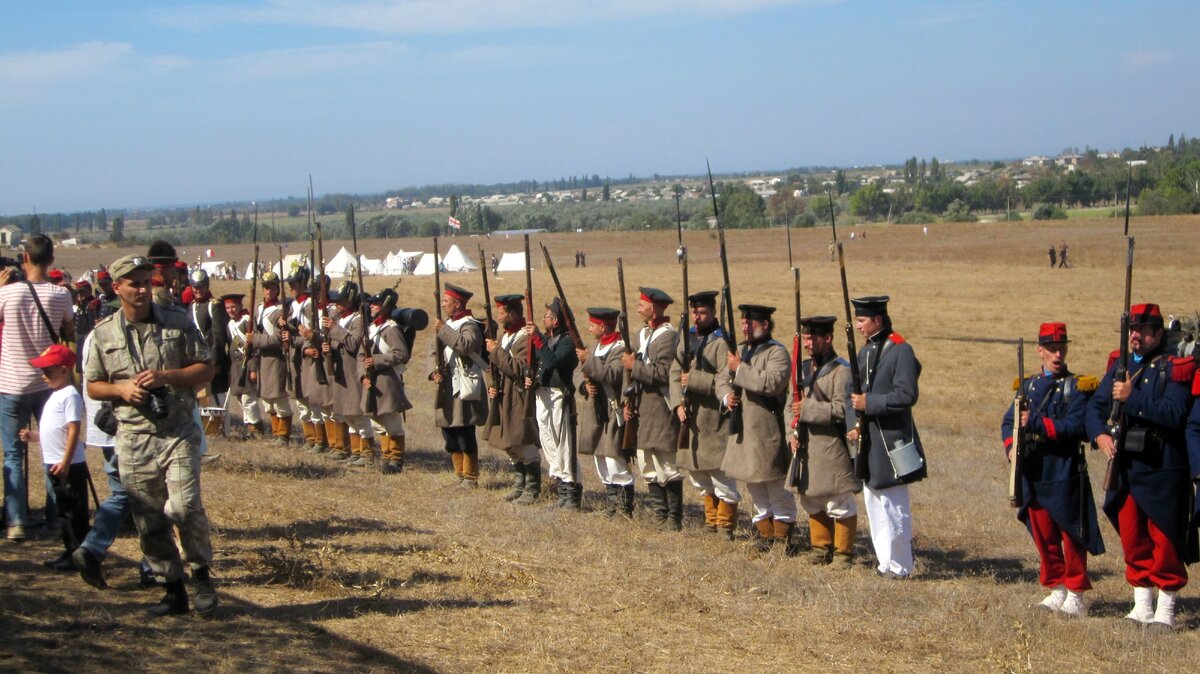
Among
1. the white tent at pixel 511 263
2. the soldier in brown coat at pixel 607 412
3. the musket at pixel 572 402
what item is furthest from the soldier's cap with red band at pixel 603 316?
the white tent at pixel 511 263

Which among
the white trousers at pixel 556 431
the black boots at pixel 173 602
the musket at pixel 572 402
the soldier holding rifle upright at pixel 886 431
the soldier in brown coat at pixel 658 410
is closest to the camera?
the black boots at pixel 173 602

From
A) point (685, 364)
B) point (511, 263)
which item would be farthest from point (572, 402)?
point (511, 263)

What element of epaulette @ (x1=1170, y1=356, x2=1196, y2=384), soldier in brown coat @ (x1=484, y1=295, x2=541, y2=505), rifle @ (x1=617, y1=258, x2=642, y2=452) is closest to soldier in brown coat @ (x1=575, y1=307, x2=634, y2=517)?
rifle @ (x1=617, y1=258, x2=642, y2=452)

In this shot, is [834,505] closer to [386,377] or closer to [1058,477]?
[1058,477]

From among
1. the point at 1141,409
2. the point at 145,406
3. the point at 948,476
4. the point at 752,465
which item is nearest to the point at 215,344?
the point at 145,406

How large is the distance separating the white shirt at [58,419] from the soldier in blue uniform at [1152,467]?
249 inches

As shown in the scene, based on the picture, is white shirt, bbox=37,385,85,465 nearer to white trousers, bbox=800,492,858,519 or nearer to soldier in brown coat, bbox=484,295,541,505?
soldier in brown coat, bbox=484,295,541,505

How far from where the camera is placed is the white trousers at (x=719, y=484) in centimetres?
1028

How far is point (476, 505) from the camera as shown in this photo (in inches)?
449

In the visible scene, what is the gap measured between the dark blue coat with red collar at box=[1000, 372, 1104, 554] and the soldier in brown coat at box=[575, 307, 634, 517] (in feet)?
12.3

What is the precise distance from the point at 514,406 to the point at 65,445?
4.71m

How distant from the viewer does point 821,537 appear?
9.58 m

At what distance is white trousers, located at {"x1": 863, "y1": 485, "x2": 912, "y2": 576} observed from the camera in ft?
29.8

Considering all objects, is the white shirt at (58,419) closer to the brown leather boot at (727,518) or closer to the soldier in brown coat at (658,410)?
the soldier in brown coat at (658,410)
